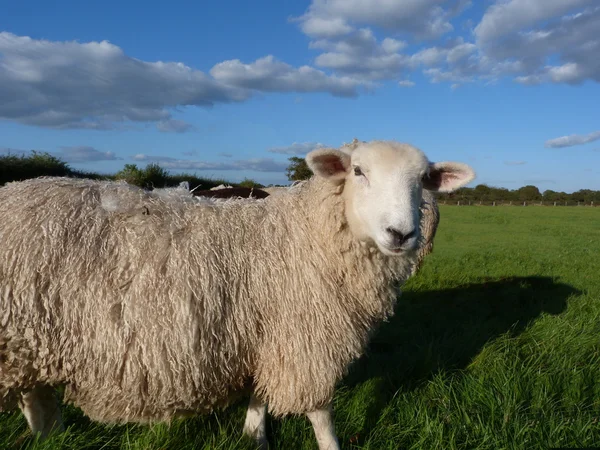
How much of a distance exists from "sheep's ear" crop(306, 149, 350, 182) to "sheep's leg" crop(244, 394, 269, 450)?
1.62m

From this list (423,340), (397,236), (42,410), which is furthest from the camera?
(423,340)

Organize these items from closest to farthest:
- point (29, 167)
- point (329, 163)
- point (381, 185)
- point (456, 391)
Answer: point (381, 185) → point (329, 163) → point (456, 391) → point (29, 167)

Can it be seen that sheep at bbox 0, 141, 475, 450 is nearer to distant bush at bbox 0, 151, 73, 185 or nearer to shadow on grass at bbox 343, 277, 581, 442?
shadow on grass at bbox 343, 277, 581, 442

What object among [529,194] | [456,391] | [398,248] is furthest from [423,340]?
[529,194]

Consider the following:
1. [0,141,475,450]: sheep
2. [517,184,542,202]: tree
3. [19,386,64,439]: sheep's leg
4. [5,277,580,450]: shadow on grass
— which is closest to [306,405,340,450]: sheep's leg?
[0,141,475,450]: sheep

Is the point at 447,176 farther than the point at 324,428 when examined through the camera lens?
Yes

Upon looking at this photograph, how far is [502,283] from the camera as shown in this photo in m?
7.77

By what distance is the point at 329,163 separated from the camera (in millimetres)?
2711

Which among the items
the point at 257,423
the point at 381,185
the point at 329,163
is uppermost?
the point at 329,163

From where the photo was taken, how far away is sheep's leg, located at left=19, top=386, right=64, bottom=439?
2.76 m

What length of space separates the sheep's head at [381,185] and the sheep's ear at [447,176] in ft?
0.03

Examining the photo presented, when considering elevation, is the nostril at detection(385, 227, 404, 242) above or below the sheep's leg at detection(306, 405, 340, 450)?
above

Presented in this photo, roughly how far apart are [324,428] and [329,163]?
1.72 metres

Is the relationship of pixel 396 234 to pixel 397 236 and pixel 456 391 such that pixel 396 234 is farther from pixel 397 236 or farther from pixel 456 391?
pixel 456 391
